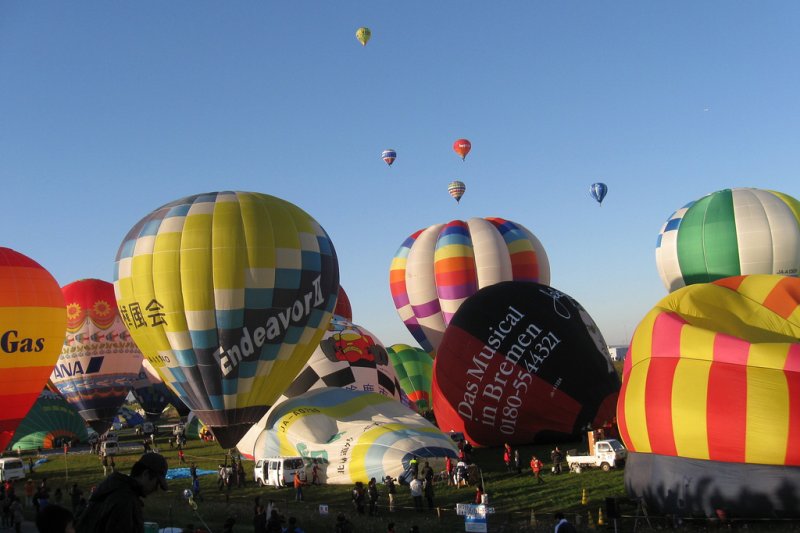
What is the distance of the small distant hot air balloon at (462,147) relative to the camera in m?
45.6

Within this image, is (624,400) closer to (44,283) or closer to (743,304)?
(743,304)

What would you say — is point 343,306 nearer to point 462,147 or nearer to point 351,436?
point 462,147

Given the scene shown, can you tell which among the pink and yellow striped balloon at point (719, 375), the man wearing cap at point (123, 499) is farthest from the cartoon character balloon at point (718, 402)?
the man wearing cap at point (123, 499)

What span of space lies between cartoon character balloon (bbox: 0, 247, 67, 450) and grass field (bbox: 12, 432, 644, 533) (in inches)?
138

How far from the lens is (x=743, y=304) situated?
42.3 feet

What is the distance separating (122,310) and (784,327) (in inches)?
647

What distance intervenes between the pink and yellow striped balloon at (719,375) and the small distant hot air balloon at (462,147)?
32709 mm

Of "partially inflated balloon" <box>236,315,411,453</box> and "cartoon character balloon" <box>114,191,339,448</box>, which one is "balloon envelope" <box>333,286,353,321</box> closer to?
"partially inflated balloon" <box>236,315,411,453</box>

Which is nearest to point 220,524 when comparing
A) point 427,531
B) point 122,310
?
point 427,531

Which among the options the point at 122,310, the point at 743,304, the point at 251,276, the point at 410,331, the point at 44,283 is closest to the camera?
the point at 743,304

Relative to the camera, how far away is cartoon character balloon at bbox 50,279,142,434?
103 ft

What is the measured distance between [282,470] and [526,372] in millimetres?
6593

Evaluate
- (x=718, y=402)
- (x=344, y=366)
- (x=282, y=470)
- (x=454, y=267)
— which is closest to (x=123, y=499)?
(x=718, y=402)

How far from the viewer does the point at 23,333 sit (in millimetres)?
23562
